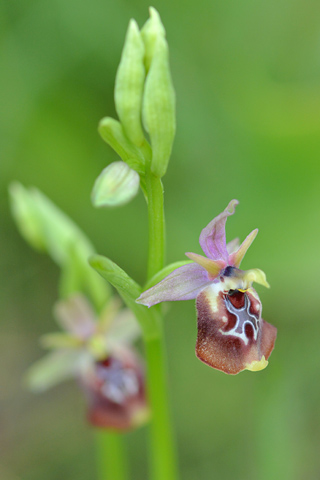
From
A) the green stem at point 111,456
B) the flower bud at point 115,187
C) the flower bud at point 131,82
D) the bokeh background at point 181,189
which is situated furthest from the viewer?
the bokeh background at point 181,189

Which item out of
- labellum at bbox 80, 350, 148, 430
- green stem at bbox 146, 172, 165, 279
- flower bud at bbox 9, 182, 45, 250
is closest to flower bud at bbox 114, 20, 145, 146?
green stem at bbox 146, 172, 165, 279

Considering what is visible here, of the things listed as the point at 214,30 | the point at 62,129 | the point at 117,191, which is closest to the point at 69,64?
the point at 62,129

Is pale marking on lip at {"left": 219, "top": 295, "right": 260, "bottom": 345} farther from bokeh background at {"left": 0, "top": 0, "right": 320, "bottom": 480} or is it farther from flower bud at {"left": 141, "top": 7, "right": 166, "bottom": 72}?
bokeh background at {"left": 0, "top": 0, "right": 320, "bottom": 480}

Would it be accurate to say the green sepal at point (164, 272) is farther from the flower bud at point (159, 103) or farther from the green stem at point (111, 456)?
the green stem at point (111, 456)

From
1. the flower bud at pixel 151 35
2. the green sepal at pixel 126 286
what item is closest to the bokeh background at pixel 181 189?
the green sepal at pixel 126 286

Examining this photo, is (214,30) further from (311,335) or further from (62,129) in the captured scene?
(311,335)
